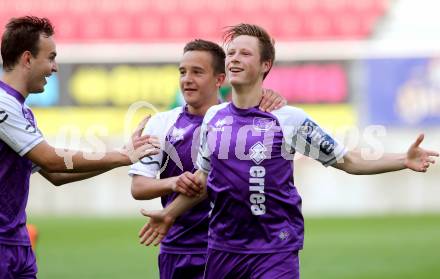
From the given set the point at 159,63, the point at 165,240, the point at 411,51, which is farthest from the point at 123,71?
the point at 165,240

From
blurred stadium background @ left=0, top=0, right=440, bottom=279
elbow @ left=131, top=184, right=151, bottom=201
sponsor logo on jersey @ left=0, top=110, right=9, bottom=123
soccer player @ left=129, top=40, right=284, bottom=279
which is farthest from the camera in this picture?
blurred stadium background @ left=0, top=0, right=440, bottom=279

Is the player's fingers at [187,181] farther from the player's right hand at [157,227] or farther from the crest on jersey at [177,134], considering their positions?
the crest on jersey at [177,134]

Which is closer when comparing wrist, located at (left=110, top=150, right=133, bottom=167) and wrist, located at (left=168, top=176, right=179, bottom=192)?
wrist, located at (left=110, top=150, right=133, bottom=167)

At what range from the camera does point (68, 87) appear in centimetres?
2056

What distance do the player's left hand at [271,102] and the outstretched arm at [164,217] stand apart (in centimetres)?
56

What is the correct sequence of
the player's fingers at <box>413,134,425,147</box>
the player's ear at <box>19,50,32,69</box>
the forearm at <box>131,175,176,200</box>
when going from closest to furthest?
the player's fingers at <box>413,134,425,147</box> < the player's ear at <box>19,50,32,69</box> < the forearm at <box>131,175,176,200</box>

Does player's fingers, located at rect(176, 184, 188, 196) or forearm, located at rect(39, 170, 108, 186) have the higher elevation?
player's fingers, located at rect(176, 184, 188, 196)

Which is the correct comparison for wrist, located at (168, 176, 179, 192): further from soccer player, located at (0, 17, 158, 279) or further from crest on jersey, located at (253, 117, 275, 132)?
crest on jersey, located at (253, 117, 275, 132)

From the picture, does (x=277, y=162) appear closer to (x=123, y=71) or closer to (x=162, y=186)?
(x=162, y=186)

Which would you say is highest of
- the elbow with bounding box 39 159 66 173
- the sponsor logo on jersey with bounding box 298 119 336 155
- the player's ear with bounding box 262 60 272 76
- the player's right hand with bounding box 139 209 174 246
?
the player's ear with bounding box 262 60 272 76

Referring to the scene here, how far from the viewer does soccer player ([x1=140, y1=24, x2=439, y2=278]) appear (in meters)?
5.49

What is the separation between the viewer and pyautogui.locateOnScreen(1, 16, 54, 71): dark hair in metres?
5.57

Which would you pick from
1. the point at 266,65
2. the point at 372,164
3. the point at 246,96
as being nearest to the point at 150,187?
the point at 246,96

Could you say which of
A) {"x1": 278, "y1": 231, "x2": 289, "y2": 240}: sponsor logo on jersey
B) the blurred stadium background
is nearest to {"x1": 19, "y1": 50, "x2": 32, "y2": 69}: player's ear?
{"x1": 278, "y1": 231, "x2": 289, "y2": 240}: sponsor logo on jersey
